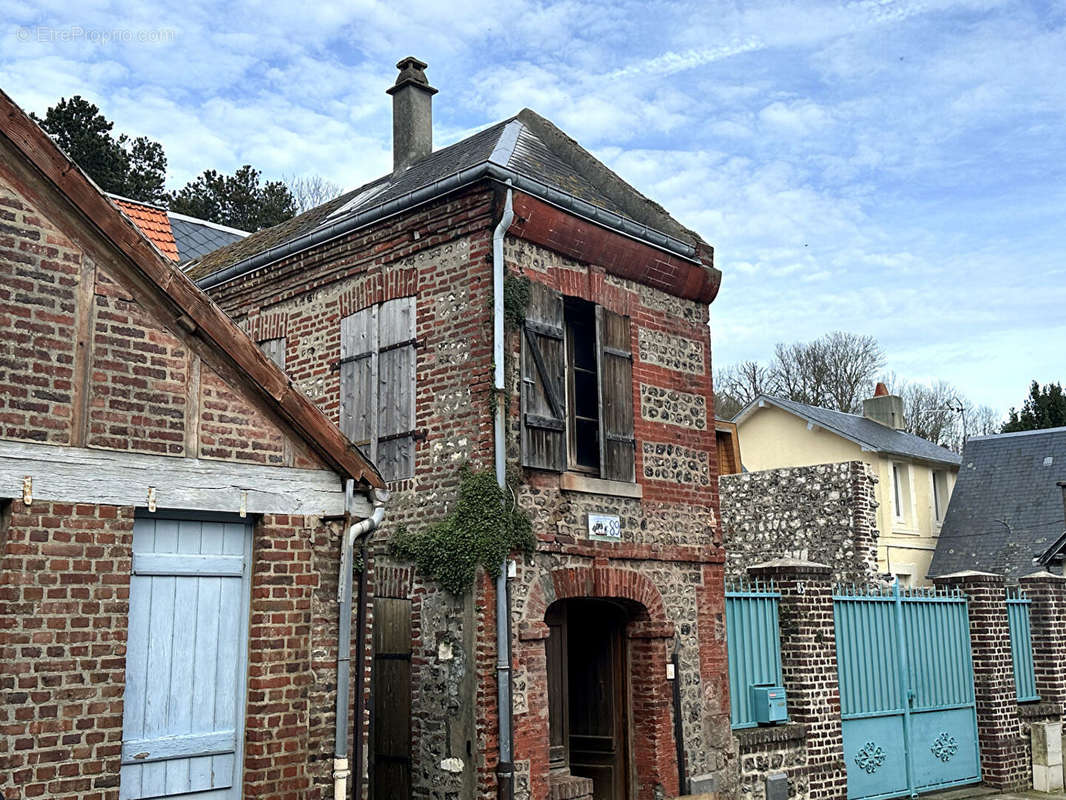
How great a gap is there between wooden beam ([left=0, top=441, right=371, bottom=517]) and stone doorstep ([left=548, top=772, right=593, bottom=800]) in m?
3.62

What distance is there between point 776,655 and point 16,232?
359 inches

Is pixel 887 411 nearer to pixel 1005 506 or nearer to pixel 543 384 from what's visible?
pixel 1005 506

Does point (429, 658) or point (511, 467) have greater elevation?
point (511, 467)

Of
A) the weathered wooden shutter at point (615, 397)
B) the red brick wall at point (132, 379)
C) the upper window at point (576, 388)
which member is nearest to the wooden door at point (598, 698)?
the weathered wooden shutter at point (615, 397)

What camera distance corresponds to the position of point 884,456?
2592 centimetres

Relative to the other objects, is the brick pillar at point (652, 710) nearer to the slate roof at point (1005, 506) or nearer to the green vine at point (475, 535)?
the green vine at point (475, 535)

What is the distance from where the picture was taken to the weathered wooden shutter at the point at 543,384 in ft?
32.6

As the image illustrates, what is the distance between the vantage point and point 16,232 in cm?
653

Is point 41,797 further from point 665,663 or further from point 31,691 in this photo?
point 665,663

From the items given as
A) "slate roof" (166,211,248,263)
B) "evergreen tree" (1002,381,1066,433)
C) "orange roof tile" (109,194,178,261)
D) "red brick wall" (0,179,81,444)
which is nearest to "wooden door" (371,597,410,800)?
"red brick wall" (0,179,81,444)

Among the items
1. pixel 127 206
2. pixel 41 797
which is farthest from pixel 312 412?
pixel 127 206

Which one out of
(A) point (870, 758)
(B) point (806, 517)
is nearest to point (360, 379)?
(A) point (870, 758)

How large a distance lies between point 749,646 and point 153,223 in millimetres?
9467

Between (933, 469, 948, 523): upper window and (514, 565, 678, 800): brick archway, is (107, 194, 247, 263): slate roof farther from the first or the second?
(933, 469, 948, 523): upper window
